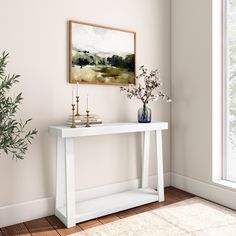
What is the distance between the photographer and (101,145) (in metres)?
2.61

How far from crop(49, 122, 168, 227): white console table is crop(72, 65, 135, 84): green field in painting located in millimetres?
513

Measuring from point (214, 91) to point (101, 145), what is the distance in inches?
51.2

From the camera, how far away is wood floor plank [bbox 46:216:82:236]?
202 cm

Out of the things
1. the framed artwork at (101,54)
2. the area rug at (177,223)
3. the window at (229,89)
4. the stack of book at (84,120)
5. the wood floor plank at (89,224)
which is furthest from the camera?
the window at (229,89)

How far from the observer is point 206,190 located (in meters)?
2.68

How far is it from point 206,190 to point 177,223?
724 mm

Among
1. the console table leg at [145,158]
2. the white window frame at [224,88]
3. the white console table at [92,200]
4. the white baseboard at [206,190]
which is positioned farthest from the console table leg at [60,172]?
the white window frame at [224,88]

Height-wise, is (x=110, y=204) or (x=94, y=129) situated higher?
(x=94, y=129)

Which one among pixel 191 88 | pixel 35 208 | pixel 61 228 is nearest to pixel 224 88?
pixel 191 88

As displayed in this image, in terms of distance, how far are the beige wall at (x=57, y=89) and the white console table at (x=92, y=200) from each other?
4.3 inches

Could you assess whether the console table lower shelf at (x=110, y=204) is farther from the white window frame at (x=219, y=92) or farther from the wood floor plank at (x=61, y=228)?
the white window frame at (x=219, y=92)

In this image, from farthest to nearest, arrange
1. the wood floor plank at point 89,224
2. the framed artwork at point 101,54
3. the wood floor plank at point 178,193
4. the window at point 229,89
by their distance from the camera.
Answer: the wood floor plank at point 178,193
the window at point 229,89
the framed artwork at point 101,54
the wood floor plank at point 89,224

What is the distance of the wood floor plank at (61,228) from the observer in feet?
6.61

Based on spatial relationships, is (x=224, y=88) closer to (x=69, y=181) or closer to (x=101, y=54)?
(x=101, y=54)
